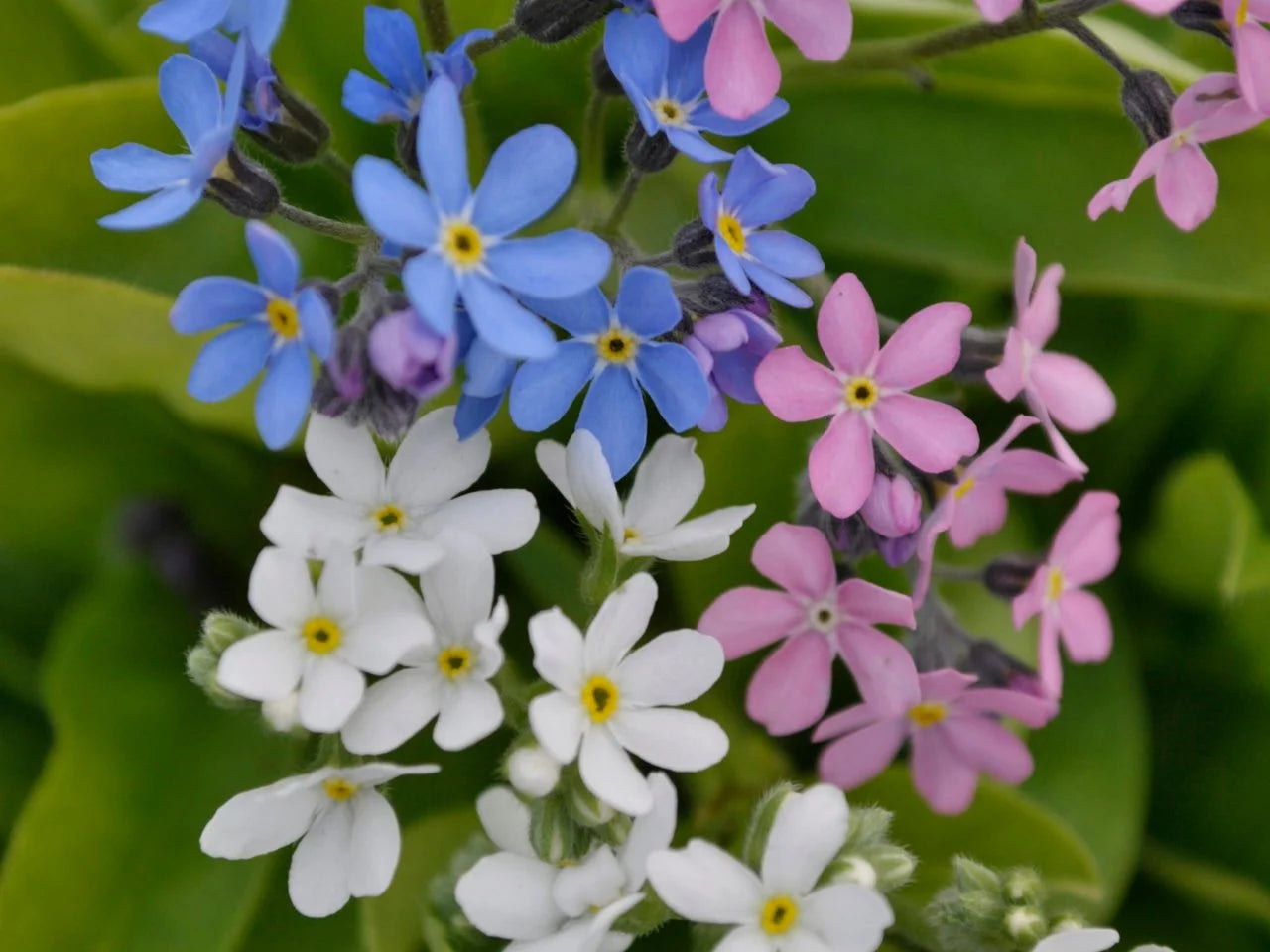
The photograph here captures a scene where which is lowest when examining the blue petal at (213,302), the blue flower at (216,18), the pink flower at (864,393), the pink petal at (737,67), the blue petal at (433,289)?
the pink flower at (864,393)

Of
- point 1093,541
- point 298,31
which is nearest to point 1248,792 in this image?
point 1093,541

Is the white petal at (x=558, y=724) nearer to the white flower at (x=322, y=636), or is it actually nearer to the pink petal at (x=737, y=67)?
the white flower at (x=322, y=636)

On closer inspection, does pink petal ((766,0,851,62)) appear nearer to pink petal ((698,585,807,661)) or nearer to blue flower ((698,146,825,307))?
blue flower ((698,146,825,307))

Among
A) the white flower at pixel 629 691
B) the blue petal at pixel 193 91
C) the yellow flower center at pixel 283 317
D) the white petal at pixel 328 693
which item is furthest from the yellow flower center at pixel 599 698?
the blue petal at pixel 193 91

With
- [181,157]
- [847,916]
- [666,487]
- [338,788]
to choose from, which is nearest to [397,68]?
[181,157]

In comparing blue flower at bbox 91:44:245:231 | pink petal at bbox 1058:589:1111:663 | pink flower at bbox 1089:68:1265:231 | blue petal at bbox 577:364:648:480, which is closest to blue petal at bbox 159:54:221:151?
blue flower at bbox 91:44:245:231

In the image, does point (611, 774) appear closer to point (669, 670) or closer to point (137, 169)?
point (669, 670)
